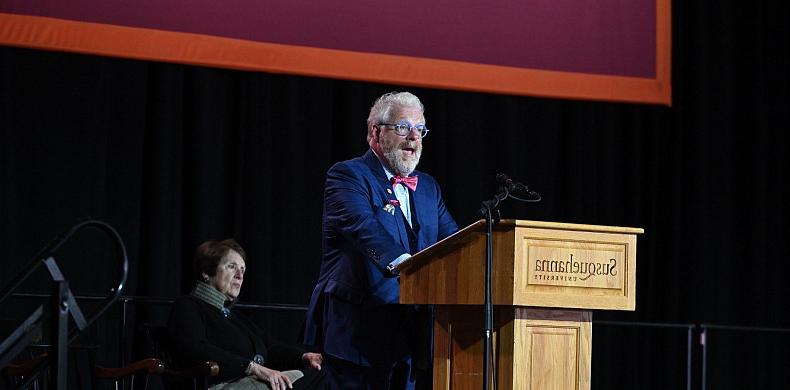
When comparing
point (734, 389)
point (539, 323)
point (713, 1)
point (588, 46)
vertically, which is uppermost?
point (713, 1)

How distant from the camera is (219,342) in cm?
473

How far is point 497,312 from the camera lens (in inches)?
136

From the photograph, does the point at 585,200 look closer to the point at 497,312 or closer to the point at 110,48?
the point at 110,48

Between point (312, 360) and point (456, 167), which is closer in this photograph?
point (312, 360)

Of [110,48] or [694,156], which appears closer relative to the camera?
[110,48]

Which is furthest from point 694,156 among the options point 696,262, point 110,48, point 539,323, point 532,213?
point 539,323

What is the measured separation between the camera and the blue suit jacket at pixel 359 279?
12.9 feet

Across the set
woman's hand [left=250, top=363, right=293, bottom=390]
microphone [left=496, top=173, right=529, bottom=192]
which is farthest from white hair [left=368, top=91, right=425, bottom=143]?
woman's hand [left=250, top=363, right=293, bottom=390]

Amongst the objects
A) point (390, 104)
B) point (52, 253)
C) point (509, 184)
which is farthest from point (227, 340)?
point (52, 253)

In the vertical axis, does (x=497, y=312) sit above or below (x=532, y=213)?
below

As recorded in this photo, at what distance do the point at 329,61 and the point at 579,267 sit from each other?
2567mm

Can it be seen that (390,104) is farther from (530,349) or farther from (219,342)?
(219,342)

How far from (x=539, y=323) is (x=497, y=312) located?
131 mm

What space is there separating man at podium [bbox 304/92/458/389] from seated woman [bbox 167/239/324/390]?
1.68 ft
